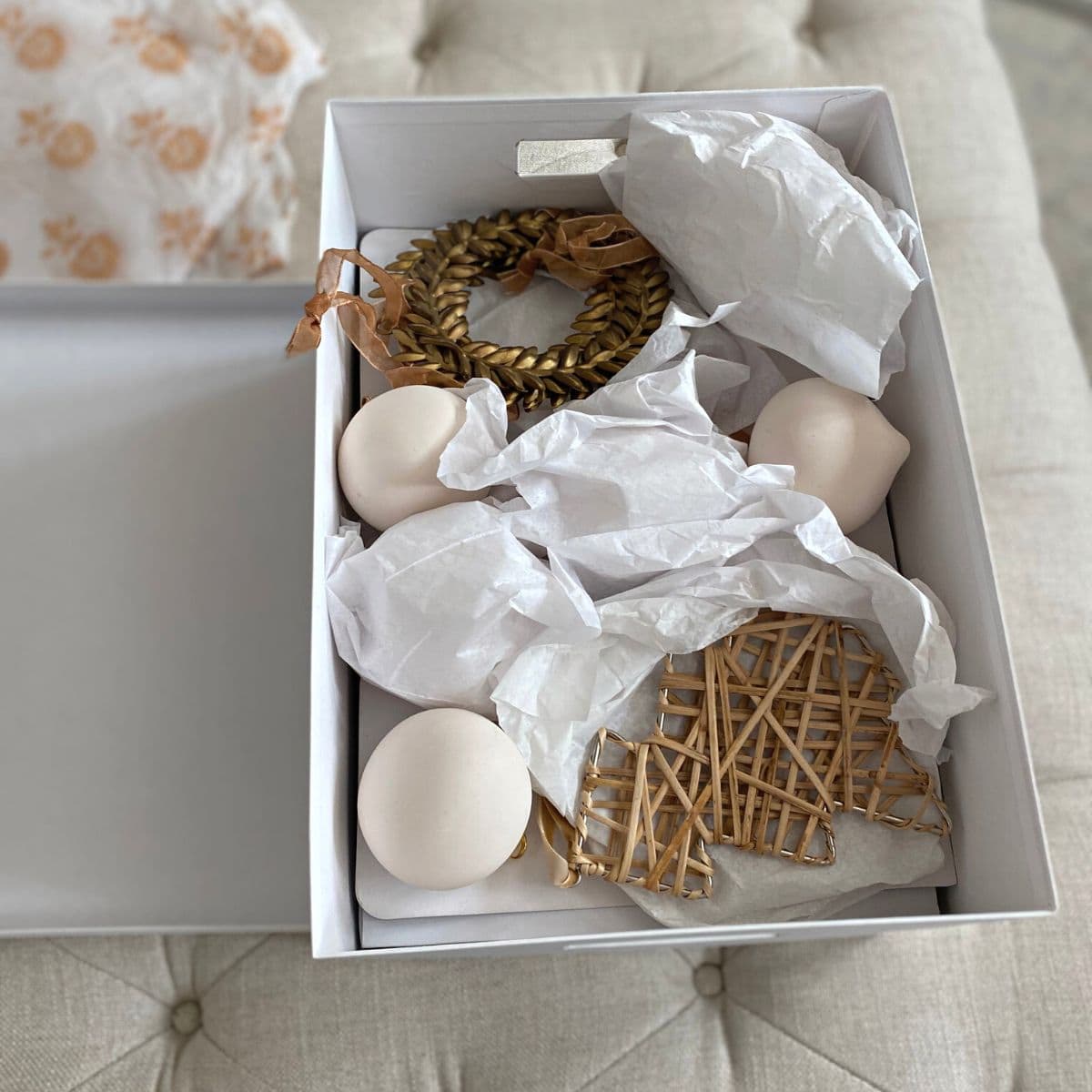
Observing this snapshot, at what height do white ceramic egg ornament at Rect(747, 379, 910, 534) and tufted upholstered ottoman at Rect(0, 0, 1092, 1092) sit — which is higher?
white ceramic egg ornament at Rect(747, 379, 910, 534)

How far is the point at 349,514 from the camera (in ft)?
1.86

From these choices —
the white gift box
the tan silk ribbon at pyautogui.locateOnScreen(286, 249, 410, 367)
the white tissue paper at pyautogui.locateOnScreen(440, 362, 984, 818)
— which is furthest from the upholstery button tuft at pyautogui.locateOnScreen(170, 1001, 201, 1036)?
the tan silk ribbon at pyautogui.locateOnScreen(286, 249, 410, 367)

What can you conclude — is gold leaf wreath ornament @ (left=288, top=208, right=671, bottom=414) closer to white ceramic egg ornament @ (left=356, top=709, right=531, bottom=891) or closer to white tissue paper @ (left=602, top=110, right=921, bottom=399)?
white tissue paper @ (left=602, top=110, right=921, bottom=399)

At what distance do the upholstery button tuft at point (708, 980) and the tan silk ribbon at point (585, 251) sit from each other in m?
0.40

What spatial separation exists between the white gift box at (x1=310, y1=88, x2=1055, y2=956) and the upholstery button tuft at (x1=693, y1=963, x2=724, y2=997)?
0.06m

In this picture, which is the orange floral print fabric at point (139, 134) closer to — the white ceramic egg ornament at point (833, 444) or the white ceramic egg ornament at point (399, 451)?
the white ceramic egg ornament at point (399, 451)

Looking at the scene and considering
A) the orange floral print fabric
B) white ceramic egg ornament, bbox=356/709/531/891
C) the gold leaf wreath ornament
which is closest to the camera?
white ceramic egg ornament, bbox=356/709/531/891

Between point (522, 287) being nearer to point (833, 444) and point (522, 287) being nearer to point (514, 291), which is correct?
point (514, 291)

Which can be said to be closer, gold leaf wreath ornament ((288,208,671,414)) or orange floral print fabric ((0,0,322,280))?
gold leaf wreath ornament ((288,208,671,414))

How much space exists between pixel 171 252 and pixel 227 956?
0.51 m

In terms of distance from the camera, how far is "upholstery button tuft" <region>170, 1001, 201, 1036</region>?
1.87 ft

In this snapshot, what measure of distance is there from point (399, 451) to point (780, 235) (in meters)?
0.23

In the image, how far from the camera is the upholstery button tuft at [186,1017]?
1.87ft

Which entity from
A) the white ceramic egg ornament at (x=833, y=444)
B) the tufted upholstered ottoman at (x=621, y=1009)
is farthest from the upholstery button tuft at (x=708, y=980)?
the white ceramic egg ornament at (x=833, y=444)
